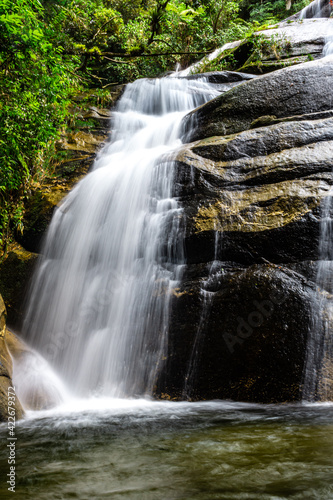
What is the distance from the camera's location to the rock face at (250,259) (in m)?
3.58

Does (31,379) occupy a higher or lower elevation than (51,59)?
lower

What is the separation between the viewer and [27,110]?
5684 mm

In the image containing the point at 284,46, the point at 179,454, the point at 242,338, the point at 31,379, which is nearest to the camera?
the point at 179,454

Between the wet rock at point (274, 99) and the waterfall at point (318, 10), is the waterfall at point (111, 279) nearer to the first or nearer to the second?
the wet rock at point (274, 99)

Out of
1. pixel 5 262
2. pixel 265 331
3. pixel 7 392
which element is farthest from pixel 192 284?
pixel 5 262

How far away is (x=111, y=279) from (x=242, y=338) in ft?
7.44

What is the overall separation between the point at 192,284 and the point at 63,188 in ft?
13.9

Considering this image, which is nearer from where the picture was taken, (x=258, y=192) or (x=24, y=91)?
(x=258, y=192)

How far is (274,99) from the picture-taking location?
573 centimetres

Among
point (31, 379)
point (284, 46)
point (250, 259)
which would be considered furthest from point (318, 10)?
point (31, 379)

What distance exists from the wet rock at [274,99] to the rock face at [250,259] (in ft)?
0.69

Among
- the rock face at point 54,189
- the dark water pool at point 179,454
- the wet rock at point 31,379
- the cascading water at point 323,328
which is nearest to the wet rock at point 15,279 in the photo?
the rock face at point 54,189

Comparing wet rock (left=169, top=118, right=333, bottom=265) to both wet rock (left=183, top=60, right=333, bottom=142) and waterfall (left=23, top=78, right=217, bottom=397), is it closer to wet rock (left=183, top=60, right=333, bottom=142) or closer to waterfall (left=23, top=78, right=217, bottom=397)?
waterfall (left=23, top=78, right=217, bottom=397)

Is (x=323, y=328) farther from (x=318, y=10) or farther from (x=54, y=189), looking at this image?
(x=318, y=10)
